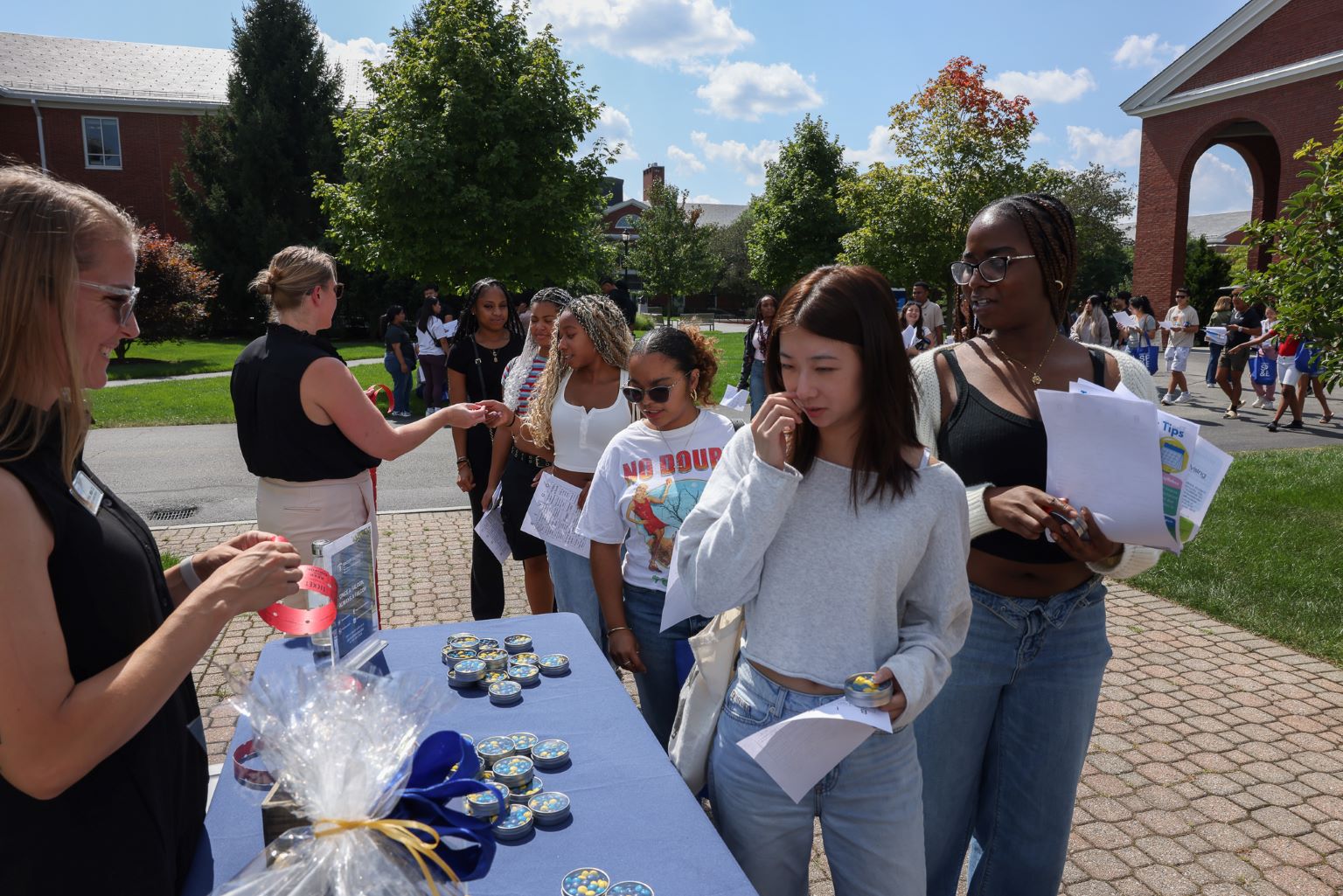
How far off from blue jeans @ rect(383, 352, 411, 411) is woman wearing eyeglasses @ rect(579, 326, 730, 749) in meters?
A: 11.9

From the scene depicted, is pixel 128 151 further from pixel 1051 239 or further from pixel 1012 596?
pixel 1012 596

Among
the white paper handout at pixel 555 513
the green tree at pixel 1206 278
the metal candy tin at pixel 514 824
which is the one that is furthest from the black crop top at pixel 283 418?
the green tree at pixel 1206 278

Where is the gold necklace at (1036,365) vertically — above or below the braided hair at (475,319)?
below

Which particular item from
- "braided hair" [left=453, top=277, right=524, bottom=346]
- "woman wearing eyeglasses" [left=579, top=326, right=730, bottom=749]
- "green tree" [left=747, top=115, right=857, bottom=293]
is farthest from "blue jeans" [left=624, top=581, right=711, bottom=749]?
"green tree" [left=747, top=115, right=857, bottom=293]

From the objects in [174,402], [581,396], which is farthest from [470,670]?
[174,402]

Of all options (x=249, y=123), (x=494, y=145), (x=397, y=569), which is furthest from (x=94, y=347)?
(x=249, y=123)

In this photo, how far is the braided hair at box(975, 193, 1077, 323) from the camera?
244cm

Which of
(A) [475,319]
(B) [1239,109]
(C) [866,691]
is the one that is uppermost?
(B) [1239,109]

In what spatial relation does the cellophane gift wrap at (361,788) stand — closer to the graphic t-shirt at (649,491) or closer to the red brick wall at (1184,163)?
the graphic t-shirt at (649,491)

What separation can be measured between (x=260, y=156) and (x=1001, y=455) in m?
36.0

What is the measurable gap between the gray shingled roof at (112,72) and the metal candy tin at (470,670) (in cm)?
4263

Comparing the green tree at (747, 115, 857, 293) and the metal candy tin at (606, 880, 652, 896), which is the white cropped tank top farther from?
the green tree at (747, 115, 857, 293)

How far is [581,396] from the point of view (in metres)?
4.34

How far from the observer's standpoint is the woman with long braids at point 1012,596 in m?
2.37
